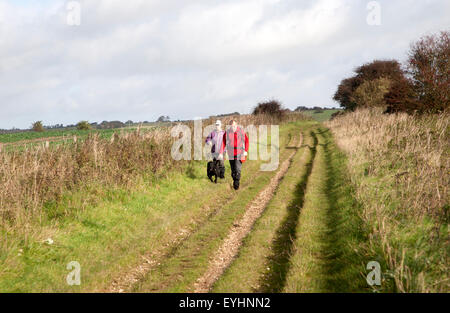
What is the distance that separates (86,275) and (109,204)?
3274 mm

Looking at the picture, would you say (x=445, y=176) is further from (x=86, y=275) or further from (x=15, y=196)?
(x=15, y=196)

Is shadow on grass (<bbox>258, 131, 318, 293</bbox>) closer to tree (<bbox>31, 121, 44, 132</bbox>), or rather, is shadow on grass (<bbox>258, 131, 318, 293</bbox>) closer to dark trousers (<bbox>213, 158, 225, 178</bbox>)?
dark trousers (<bbox>213, 158, 225, 178</bbox>)

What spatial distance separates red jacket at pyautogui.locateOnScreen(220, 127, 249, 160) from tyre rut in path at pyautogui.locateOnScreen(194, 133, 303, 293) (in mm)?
1656

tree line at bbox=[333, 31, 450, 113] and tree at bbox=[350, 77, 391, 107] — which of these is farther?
tree at bbox=[350, 77, 391, 107]

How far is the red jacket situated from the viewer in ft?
34.9

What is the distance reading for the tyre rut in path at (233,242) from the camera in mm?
5001

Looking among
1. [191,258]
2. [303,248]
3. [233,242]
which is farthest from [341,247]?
[191,258]

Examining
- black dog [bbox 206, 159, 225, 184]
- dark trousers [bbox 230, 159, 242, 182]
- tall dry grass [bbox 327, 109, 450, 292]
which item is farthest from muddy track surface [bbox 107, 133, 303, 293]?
tall dry grass [bbox 327, 109, 450, 292]

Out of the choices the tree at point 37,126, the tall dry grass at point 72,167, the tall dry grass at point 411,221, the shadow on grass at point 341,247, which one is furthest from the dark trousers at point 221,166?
the tree at point 37,126

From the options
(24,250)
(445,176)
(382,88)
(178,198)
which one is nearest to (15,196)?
(24,250)

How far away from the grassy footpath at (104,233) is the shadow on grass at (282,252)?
1649 mm

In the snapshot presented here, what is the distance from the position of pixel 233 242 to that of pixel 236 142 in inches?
189

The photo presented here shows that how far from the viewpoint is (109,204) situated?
8.19 m

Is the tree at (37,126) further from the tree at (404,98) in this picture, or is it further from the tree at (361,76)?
the tree at (404,98)
